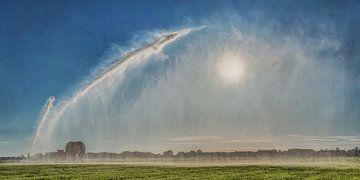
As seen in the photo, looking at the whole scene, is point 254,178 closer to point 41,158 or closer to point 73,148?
point 41,158

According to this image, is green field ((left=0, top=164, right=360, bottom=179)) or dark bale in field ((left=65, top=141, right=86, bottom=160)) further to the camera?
dark bale in field ((left=65, top=141, right=86, bottom=160))

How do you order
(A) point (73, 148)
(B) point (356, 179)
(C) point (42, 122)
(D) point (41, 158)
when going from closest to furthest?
(B) point (356, 179)
(C) point (42, 122)
(D) point (41, 158)
(A) point (73, 148)

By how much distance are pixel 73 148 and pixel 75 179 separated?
13723 cm

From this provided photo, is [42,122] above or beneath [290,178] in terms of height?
above

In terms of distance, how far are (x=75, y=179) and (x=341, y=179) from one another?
28.6 meters

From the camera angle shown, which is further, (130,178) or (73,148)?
(73,148)

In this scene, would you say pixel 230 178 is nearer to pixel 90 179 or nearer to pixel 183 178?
pixel 183 178

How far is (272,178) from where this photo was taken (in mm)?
47438

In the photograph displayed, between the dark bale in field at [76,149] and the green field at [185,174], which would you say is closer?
the green field at [185,174]

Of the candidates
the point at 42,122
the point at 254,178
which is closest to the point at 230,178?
the point at 254,178

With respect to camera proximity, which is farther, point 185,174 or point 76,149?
point 76,149

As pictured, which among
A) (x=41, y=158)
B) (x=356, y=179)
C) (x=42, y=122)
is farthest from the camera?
(x=41, y=158)

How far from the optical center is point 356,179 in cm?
4597

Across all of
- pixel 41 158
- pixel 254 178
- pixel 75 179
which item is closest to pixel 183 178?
pixel 254 178
